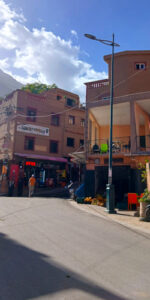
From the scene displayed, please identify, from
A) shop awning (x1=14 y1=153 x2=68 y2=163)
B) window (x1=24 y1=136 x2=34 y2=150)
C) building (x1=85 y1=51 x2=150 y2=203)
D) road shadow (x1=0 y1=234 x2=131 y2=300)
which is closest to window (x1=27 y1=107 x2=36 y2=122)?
window (x1=24 y1=136 x2=34 y2=150)

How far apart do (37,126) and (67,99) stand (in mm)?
6842

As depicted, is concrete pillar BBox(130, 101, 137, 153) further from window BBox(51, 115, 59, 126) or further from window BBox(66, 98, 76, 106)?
window BBox(66, 98, 76, 106)

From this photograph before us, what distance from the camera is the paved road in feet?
11.5

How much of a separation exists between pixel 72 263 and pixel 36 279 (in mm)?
996

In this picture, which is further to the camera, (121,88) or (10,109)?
(10,109)

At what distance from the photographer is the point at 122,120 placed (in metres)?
19.4

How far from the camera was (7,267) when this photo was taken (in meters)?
4.32

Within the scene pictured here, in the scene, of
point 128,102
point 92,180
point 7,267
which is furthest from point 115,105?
point 7,267

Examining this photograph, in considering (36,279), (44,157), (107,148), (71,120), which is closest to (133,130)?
(107,148)

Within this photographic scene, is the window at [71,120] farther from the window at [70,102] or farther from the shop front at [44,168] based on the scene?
the shop front at [44,168]

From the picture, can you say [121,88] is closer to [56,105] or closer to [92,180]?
[92,180]

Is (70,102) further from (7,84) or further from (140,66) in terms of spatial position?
(7,84)

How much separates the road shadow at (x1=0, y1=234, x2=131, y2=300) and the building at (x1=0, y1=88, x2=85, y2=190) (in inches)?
842

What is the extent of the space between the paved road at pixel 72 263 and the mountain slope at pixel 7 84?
135 meters
